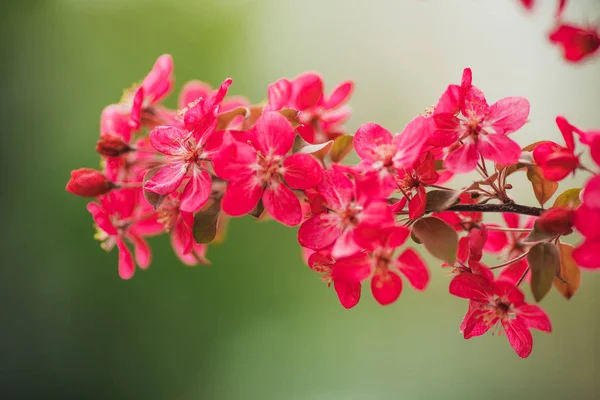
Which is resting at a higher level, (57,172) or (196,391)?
(57,172)

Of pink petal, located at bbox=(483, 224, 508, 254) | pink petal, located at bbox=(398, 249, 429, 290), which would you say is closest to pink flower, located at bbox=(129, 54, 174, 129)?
pink petal, located at bbox=(398, 249, 429, 290)

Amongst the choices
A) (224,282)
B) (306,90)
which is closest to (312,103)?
(306,90)

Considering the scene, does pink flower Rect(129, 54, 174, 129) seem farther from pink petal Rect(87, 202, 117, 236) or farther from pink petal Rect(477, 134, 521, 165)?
pink petal Rect(477, 134, 521, 165)

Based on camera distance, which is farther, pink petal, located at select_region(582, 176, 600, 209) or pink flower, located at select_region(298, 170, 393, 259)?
pink flower, located at select_region(298, 170, 393, 259)

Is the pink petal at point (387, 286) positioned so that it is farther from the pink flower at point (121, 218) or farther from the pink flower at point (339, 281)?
the pink flower at point (121, 218)

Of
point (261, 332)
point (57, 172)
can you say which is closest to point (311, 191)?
point (261, 332)

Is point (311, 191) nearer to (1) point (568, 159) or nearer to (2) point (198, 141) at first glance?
(2) point (198, 141)
